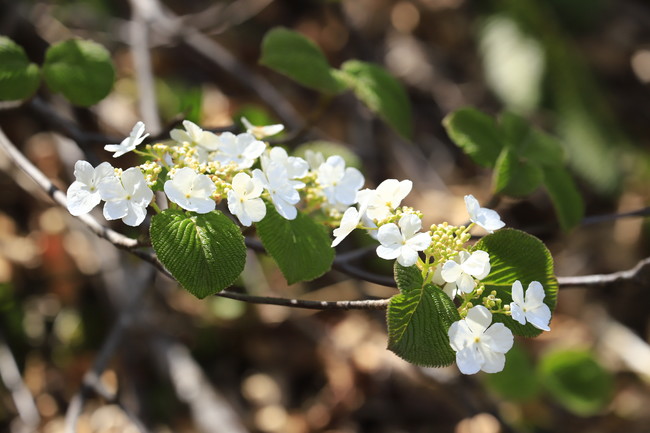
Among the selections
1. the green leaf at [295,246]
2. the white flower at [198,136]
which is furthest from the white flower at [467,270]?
the white flower at [198,136]

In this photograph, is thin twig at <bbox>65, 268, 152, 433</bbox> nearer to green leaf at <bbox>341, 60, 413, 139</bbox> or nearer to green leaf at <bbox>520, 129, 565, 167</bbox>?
green leaf at <bbox>341, 60, 413, 139</bbox>

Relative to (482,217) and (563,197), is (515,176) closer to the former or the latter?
(563,197)

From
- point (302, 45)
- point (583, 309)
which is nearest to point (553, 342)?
point (583, 309)

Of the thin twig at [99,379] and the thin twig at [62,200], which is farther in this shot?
the thin twig at [99,379]

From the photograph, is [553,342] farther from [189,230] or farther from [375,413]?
[189,230]

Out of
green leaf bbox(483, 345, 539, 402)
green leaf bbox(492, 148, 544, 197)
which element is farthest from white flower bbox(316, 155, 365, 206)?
green leaf bbox(483, 345, 539, 402)

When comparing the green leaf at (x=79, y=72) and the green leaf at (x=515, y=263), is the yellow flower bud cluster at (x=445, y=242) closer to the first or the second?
the green leaf at (x=515, y=263)

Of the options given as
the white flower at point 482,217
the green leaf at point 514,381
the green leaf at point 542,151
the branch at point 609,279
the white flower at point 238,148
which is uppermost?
the white flower at point 238,148

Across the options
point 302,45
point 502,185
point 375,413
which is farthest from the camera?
point 375,413

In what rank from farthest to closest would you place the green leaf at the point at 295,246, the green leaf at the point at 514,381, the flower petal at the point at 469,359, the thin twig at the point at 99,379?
the green leaf at the point at 514,381, the thin twig at the point at 99,379, the green leaf at the point at 295,246, the flower petal at the point at 469,359
